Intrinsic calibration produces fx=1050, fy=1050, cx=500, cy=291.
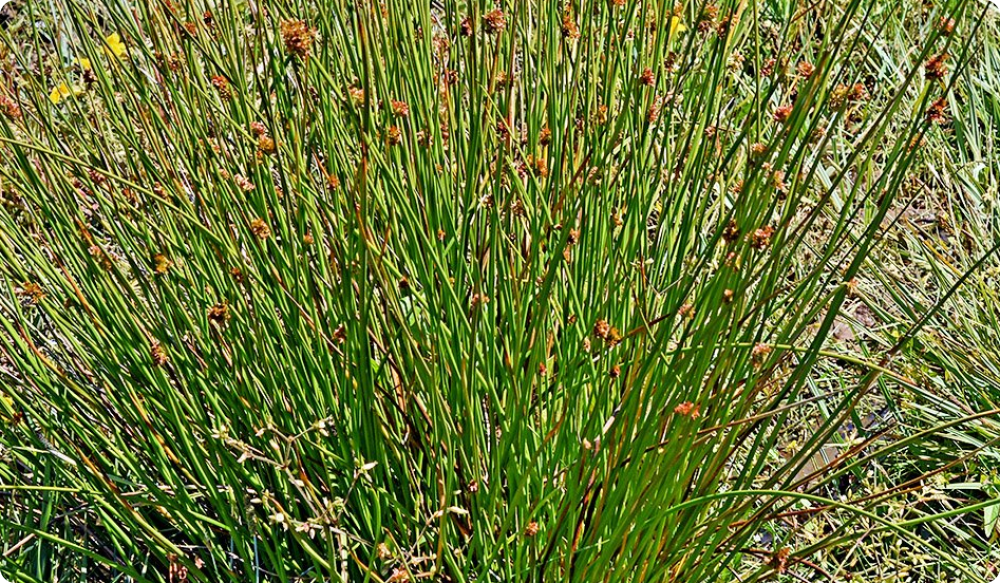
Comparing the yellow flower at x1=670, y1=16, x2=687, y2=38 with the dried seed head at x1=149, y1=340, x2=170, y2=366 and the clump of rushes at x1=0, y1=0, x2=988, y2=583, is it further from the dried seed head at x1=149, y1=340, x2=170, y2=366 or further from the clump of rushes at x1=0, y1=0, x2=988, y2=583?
the dried seed head at x1=149, y1=340, x2=170, y2=366

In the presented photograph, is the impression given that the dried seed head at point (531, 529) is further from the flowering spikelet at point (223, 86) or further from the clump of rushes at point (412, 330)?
the flowering spikelet at point (223, 86)

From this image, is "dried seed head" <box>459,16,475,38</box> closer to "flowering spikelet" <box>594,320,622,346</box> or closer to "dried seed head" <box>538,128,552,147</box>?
"dried seed head" <box>538,128,552,147</box>

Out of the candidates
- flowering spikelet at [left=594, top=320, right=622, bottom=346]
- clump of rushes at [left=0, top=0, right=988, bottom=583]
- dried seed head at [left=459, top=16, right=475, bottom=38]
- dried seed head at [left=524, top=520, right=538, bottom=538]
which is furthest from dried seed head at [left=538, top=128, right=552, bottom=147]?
dried seed head at [left=524, top=520, right=538, bottom=538]

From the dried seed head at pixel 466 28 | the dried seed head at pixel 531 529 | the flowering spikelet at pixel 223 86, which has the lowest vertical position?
the dried seed head at pixel 531 529

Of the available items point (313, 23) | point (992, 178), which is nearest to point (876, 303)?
point (992, 178)

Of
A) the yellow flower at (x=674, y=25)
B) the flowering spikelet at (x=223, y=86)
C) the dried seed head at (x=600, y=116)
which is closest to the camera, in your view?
the flowering spikelet at (x=223, y=86)

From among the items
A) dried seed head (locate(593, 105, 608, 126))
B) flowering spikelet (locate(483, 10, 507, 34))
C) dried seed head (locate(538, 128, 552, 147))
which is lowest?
dried seed head (locate(538, 128, 552, 147))

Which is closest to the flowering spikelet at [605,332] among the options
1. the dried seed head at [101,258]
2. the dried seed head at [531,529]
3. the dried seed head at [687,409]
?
the dried seed head at [687,409]

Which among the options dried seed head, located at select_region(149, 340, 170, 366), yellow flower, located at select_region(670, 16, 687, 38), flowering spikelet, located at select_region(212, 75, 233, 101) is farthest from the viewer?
yellow flower, located at select_region(670, 16, 687, 38)

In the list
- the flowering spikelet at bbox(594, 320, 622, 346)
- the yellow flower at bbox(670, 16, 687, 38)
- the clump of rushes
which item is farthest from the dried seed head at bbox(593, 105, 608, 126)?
the flowering spikelet at bbox(594, 320, 622, 346)

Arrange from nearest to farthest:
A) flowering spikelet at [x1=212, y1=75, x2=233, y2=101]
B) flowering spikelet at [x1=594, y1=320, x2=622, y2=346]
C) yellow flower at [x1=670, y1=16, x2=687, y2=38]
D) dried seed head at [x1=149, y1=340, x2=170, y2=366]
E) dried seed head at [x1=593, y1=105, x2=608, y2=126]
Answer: flowering spikelet at [x1=594, y1=320, x2=622, y2=346]
dried seed head at [x1=149, y1=340, x2=170, y2=366]
flowering spikelet at [x1=212, y1=75, x2=233, y2=101]
dried seed head at [x1=593, y1=105, x2=608, y2=126]
yellow flower at [x1=670, y1=16, x2=687, y2=38]

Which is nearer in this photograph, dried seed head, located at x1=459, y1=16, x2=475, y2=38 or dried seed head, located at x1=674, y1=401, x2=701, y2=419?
dried seed head, located at x1=674, y1=401, x2=701, y2=419

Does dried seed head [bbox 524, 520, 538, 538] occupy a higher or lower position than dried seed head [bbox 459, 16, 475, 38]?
lower

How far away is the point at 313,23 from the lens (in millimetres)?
1772
